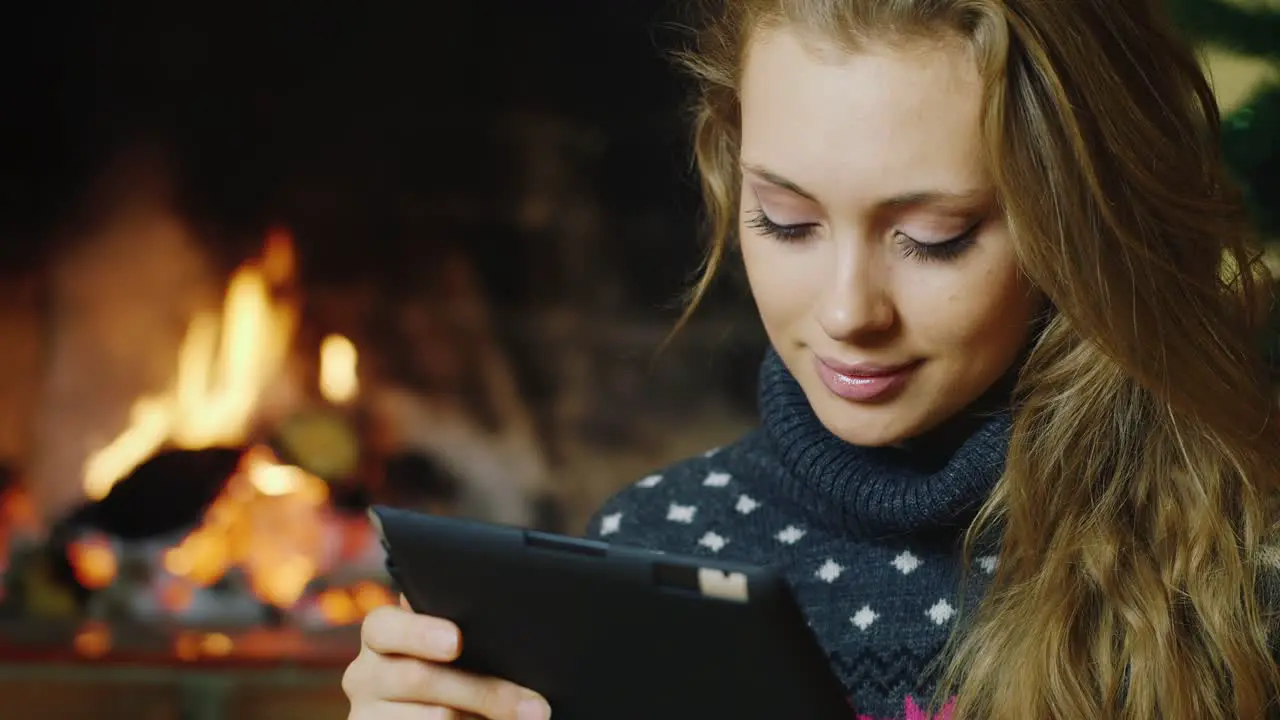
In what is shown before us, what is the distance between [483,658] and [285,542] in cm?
129

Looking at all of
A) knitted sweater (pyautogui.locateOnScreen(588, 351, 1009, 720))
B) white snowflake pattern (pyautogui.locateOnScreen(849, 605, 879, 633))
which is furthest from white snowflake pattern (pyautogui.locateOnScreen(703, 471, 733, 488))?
white snowflake pattern (pyautogui.locateOnScreen(849, 605, 879, 633))

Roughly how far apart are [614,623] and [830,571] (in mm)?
333

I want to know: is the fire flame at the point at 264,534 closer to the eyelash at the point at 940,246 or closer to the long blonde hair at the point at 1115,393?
the long blonde hair at the point at 1115,393

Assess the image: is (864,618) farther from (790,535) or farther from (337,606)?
A: (337,606)

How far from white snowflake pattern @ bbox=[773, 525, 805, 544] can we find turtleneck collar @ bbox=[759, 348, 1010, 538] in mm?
30

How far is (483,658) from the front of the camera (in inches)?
33.5

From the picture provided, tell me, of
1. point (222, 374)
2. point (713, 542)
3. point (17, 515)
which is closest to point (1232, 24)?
point (713, 542)

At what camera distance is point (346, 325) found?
2160 millimetres

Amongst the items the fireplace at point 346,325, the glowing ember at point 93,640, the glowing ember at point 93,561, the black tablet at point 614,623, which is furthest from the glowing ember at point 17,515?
the black tablet at point 614,623

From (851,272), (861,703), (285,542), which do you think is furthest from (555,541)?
(285,542)

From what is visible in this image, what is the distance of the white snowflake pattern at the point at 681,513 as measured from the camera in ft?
3.74

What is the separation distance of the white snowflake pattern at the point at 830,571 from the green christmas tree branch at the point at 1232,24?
0.49m

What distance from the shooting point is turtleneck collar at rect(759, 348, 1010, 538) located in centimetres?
96

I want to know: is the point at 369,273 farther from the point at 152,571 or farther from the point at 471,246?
the point at 152,571
